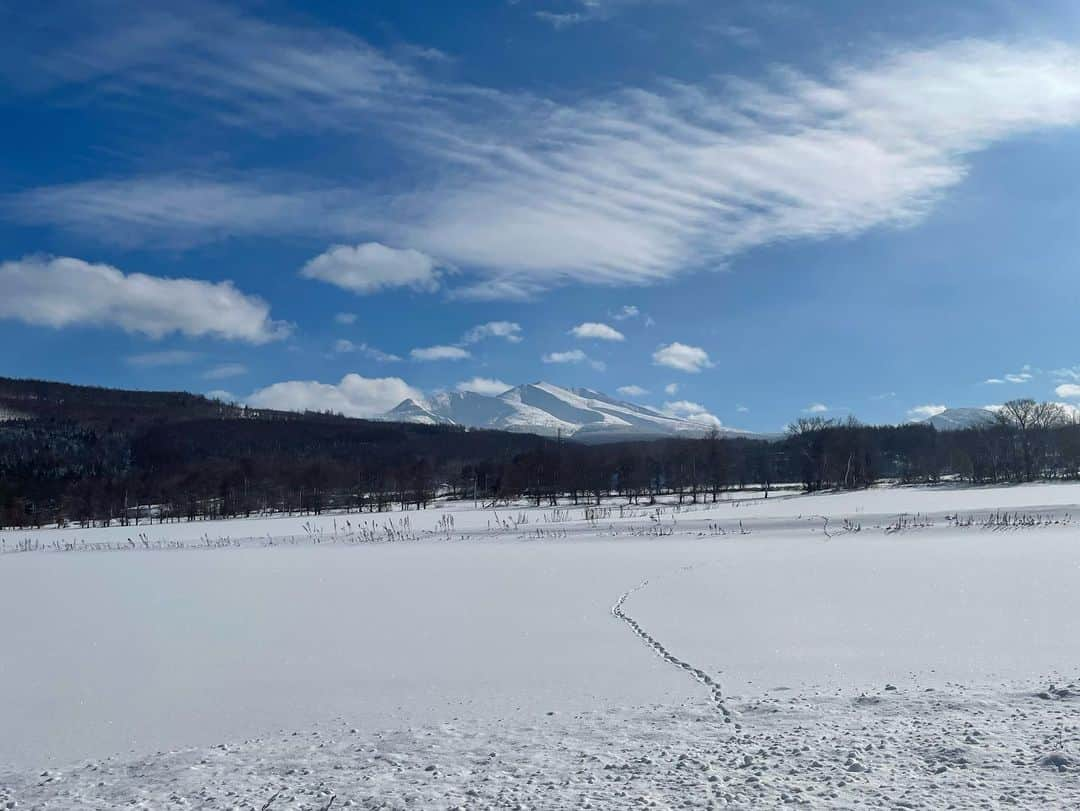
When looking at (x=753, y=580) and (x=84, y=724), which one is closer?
(x=84, y=724)

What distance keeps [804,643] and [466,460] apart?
499ft

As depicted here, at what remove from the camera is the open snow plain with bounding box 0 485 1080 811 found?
647 centimetres

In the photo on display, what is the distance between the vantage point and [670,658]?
11.2 metres

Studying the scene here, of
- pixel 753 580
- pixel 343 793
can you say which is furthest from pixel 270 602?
pixel 343 793

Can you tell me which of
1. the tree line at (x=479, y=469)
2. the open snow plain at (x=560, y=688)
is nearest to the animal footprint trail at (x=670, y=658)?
the open snow plain at (x=560, y=688)

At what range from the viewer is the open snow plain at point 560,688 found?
6.47 meters

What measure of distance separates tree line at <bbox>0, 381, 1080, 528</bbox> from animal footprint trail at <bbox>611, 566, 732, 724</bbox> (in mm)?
60944

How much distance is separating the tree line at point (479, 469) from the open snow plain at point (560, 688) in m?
57.0

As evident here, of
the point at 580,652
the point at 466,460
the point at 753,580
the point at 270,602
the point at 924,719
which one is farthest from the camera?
the point at 466,460

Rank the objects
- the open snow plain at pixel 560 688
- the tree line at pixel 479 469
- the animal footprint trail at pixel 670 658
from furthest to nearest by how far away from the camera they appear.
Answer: the tree line at pixel 479 469
the animal footprint trail at pixel 670 658
the open snow plain at pixel 560 688

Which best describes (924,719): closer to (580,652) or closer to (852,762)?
(852,762)

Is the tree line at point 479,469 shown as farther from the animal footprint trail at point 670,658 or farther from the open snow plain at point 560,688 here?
the animal footprint trail at point 670,658

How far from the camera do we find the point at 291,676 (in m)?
10.9

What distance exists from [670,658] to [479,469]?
9523cm
